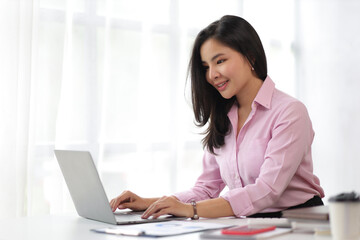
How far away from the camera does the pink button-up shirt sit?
1751mm

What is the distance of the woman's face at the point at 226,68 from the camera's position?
2.03 m

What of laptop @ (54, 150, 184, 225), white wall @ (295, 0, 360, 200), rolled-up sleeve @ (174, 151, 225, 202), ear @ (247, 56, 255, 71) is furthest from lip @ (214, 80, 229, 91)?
white wall @ (295, 0, 360, 200)

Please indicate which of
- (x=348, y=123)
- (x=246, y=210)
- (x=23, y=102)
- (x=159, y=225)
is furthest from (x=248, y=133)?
(x=348, y=123)

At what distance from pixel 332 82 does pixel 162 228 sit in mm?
3168

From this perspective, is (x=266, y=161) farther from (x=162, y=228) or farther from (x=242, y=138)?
(x=162, y=228)

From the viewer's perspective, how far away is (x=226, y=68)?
203 centimetres

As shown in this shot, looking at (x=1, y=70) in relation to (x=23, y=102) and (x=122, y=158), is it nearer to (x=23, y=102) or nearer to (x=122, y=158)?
(x=23, y=102)

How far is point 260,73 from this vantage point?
2.09m

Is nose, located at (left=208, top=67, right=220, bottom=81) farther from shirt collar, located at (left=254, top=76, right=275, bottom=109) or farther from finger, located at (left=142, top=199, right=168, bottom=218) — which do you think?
finger, located at (left=142, top=199, right=168, bottom=218)

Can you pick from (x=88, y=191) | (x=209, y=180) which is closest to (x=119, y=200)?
(x=88, y=191)

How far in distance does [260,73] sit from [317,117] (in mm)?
2367

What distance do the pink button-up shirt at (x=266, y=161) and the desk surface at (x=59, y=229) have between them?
16cm

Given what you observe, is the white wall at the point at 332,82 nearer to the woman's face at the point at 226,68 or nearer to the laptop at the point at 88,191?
the woman's face at the point at 226,68

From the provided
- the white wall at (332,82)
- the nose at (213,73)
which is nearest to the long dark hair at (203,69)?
the nose at (213,73)
